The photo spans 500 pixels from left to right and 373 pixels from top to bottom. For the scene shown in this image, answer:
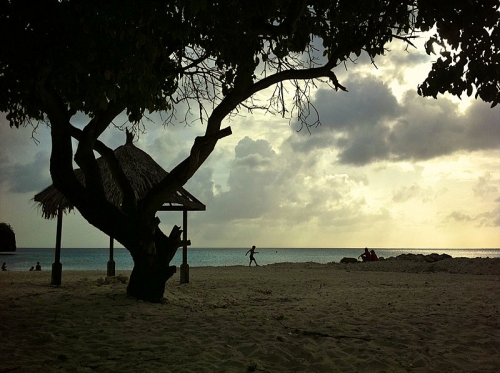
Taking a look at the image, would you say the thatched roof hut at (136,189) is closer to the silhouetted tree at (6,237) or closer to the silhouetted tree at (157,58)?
the silhouetted tree at (157,58)

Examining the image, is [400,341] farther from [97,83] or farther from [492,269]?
[492,269]

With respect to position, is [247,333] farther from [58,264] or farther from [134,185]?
[58,264]

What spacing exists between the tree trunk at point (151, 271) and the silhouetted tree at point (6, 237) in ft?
216

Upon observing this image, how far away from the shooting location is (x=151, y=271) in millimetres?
8570

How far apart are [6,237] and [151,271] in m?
69.5

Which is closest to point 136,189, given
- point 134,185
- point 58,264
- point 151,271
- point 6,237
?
point 134,185

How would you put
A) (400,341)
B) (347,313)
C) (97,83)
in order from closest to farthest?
1. (97,83)
2. (400,341)
3. (347,313)

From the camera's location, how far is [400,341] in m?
5.80

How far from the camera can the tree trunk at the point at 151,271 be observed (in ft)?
27.7

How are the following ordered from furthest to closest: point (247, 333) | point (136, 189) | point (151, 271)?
point (136, 189), point (151, 271), point (247, 333)

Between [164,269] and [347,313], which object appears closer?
[347,313]

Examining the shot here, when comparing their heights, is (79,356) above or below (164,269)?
below

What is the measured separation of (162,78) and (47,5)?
3146mm

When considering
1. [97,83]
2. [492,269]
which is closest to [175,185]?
[97,83]
